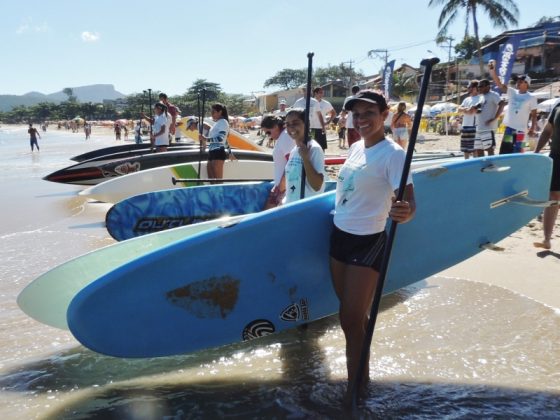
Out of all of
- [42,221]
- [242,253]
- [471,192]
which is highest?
[471,192]

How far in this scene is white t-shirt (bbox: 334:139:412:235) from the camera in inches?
94.3

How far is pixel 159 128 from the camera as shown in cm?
1072

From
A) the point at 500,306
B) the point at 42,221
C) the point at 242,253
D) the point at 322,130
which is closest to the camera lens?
the point at 242,253

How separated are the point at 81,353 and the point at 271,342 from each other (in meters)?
1.42

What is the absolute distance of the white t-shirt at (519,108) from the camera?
22.8ft

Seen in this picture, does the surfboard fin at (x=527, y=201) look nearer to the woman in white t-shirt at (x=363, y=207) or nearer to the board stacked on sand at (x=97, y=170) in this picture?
the woman in white t-shirt at (x=363, y=207)

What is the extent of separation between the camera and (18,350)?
3.62 meters

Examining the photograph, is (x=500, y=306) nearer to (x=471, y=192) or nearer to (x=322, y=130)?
(x=471, y=192)

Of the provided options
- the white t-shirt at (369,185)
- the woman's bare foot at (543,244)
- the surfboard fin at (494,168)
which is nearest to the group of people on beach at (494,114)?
the woman's bare foot at (543,244)

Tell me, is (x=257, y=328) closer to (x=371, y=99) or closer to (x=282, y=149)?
(x=371, y=99)

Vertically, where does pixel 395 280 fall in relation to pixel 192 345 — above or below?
above

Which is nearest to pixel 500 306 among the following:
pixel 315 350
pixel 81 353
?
pixel 315 350

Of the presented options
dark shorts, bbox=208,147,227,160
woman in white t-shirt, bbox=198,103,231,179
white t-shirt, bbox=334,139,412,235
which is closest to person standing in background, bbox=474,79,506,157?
woman in white t-shirt, bbox=198,103,231,179

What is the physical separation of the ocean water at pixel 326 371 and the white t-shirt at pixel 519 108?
3642 millimetres
